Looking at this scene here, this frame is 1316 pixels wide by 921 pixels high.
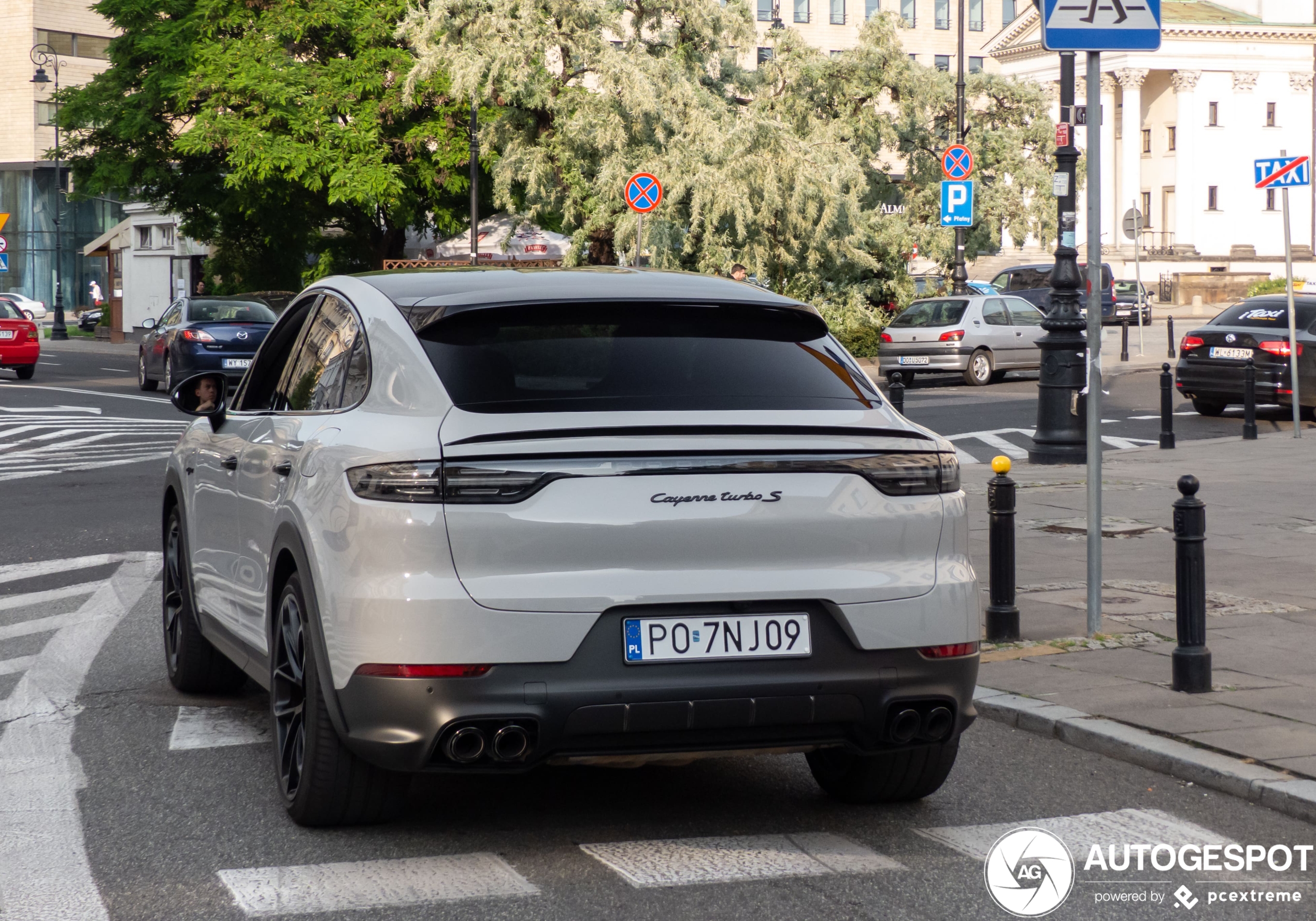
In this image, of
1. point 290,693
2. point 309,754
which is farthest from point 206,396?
point 309,754

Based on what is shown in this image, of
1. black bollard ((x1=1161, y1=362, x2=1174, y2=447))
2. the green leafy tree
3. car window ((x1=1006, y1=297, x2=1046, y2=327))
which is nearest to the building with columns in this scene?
the green leafy tree

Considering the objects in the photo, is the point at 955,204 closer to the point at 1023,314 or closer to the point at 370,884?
the point at 1023,314

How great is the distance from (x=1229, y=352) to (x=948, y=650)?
1854 cm

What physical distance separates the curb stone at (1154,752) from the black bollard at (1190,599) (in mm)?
600

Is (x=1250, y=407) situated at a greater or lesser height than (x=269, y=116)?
lesser

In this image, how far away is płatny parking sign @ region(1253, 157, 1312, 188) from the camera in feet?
65.4

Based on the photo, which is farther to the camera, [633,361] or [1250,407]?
[1250,407]

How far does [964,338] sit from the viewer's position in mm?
29406

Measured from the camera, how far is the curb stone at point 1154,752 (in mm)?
5340

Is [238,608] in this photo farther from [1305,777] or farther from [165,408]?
[165,408]

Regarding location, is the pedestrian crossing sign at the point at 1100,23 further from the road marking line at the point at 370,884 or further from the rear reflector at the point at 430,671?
the road marking line at the point at 370,884

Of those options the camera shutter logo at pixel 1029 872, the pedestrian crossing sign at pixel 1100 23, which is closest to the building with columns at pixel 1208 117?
the pedestrian crossing sign at pixel 1100 23

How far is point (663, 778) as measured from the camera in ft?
18.9

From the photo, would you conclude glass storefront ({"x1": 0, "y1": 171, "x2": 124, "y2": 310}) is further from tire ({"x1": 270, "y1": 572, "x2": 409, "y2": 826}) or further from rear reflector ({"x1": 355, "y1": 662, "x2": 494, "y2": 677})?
rear reflector ({"x1": 355, "y1": 662, "x2": 494, "y2": 677})
